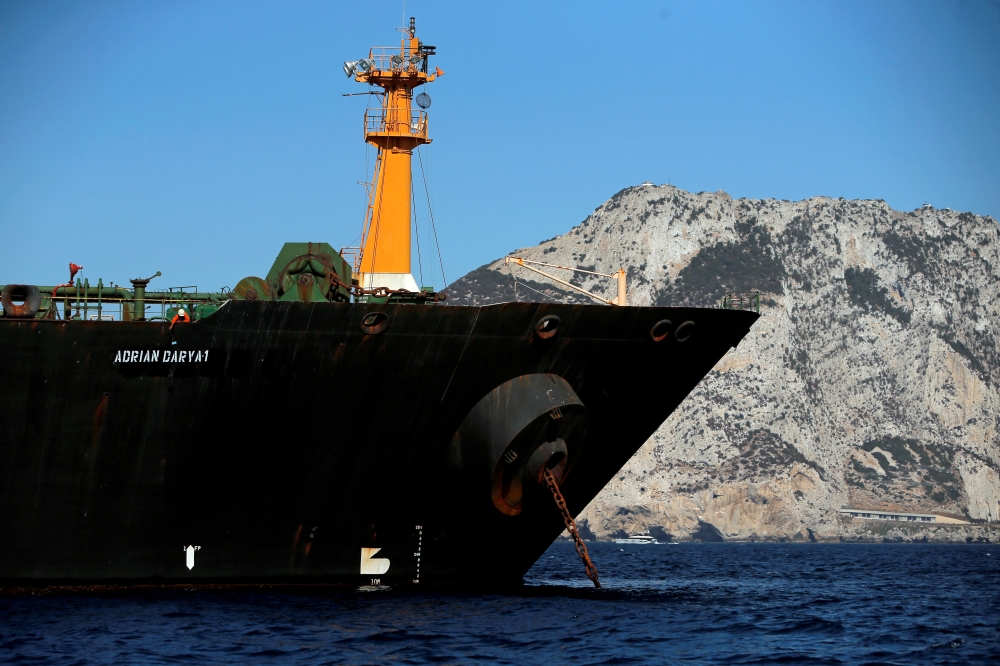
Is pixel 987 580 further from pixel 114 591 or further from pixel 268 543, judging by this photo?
pixel 114 591

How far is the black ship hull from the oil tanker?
47 millimetres

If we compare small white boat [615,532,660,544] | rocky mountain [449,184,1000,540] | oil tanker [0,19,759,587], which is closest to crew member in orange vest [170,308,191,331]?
oil tanker [0,19,759,587]

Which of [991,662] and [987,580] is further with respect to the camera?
[987,580]

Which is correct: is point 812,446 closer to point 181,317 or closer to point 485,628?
point 181,317

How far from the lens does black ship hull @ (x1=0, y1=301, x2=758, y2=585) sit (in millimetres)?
27531

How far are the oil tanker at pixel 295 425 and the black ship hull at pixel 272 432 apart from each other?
0.05 m

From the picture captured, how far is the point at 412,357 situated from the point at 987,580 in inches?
1150

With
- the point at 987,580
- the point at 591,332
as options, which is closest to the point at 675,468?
the point at 987,580

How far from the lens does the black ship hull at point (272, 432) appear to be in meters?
27.5

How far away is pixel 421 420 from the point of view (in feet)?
93.1

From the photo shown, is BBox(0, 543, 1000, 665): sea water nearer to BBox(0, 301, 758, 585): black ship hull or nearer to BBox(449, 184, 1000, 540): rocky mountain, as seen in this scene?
BBox(0, 301, 758, 585): black ship hull

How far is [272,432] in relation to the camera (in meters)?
28.1

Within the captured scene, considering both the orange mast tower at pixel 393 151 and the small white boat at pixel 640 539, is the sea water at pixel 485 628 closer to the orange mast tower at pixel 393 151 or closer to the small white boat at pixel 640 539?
the orange mast tower at pixel 393 151

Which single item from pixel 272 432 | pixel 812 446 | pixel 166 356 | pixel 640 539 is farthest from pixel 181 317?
pixel 812 446
